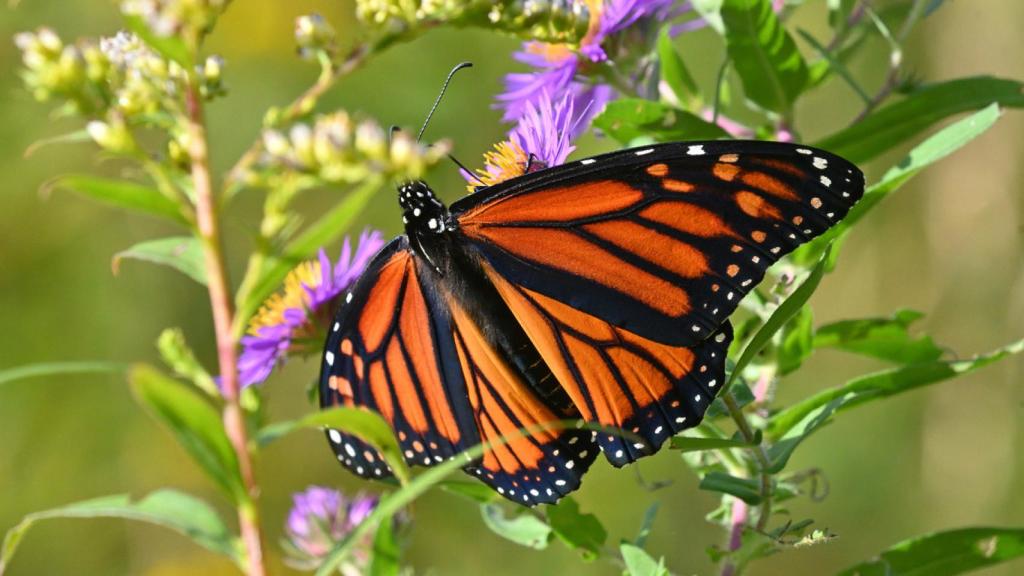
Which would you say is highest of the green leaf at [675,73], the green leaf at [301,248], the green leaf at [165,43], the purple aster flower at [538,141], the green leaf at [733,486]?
the green leaf at [675,73]

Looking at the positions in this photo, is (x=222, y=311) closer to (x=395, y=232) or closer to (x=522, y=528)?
(x=522, y=528)

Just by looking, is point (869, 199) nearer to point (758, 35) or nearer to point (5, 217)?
point (758, 35)

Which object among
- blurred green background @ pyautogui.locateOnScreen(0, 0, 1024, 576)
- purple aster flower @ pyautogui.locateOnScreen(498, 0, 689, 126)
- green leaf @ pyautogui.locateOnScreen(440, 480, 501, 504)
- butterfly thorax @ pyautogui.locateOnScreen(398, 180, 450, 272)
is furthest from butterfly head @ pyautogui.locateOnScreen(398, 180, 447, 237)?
blurred green background @ pyautogui.locateOnScreen(0, 0, 1024, 576)

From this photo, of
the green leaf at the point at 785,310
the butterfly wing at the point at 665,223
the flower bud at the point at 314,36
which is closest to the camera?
the flower bud at the point at 314,36

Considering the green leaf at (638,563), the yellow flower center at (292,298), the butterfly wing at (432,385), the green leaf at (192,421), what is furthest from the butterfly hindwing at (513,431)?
the green leaf at (192,421)

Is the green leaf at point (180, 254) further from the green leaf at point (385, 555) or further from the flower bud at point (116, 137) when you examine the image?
the green leaf at point (385, 555)

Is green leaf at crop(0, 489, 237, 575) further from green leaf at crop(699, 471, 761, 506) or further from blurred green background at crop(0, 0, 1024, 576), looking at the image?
blurred green background at crop(0, 0, 1024, 576)

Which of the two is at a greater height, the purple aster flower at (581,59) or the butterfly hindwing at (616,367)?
the purple aster flower at (581,59)
